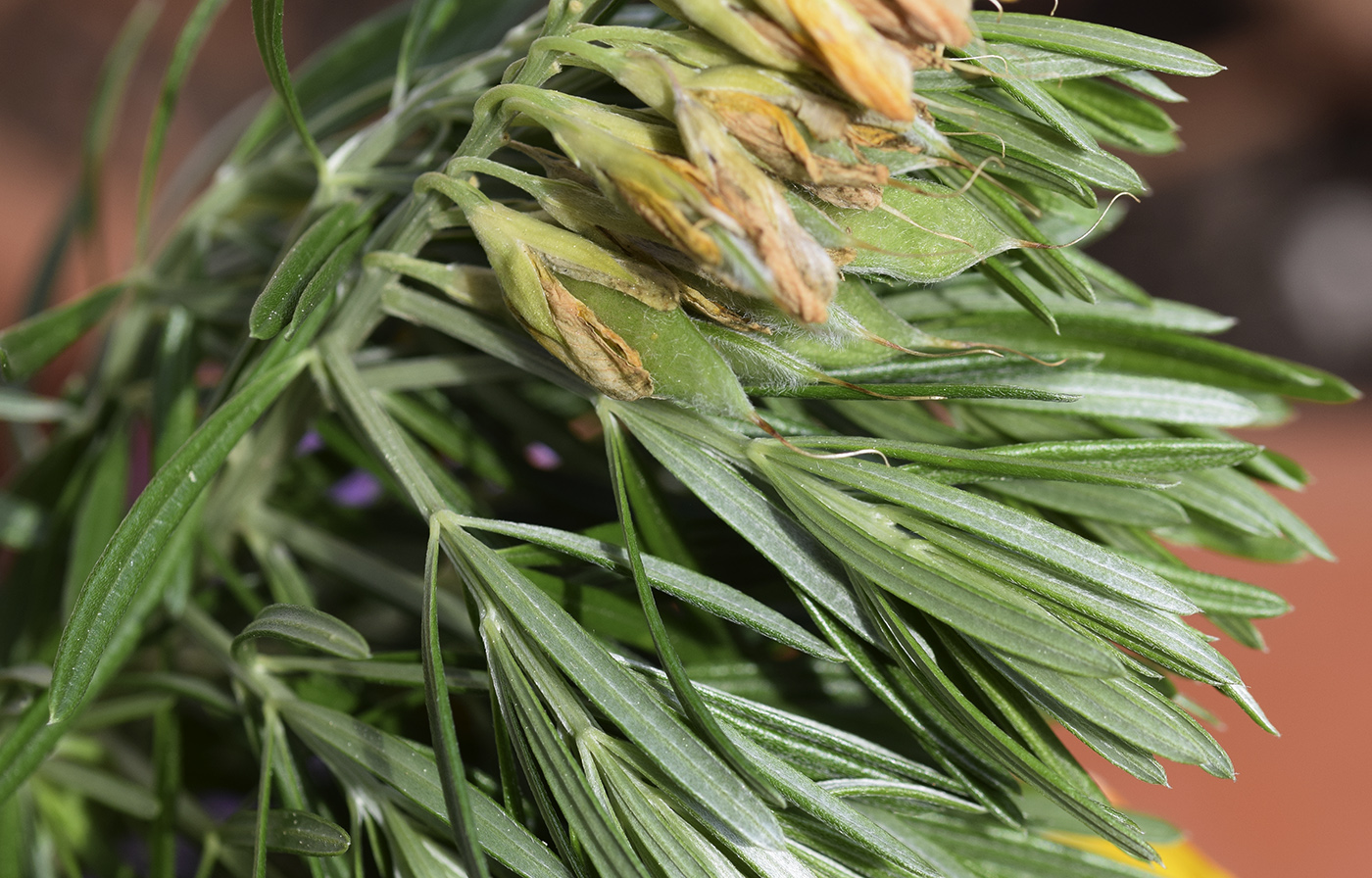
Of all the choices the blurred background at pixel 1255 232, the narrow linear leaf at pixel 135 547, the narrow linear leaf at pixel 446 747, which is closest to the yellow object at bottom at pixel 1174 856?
the blurred background at pixel 1255 232

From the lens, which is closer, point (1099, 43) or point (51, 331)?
point (1099, 43)

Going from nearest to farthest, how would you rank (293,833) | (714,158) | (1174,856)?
(714,158), (293,833), (1174,856)

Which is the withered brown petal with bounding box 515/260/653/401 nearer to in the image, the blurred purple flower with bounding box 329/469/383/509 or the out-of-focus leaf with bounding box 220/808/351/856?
the out-of-focus leaf with bounding box 220/808/351/856

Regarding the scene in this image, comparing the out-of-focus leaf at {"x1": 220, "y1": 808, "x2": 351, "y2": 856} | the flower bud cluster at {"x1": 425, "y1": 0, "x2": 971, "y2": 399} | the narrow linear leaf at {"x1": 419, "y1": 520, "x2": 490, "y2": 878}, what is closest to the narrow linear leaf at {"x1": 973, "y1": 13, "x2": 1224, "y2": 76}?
the flower bud cluster at {"x1": 425, "y1": 0, "x2": 971, "y2": 399}

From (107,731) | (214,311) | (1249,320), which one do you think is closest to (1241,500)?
(214,311)

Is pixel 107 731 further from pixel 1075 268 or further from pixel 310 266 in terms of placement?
pixel 1075 268

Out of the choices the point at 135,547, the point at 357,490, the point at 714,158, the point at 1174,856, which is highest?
the point at 714,158

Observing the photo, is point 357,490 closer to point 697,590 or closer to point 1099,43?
point 697,590

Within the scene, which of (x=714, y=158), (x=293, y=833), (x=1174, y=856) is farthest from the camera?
(x=1174, y=856)

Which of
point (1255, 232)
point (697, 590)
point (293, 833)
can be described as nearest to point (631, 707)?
point (697, 590)
